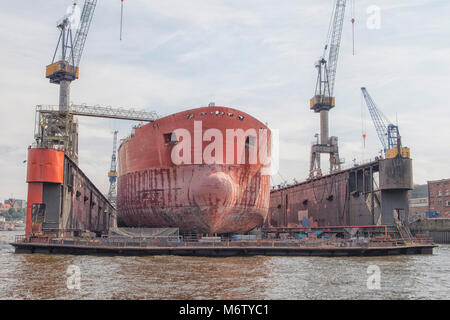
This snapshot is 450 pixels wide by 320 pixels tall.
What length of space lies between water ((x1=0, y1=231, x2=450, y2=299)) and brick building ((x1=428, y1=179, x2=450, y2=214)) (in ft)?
189

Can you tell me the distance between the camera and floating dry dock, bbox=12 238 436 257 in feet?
109

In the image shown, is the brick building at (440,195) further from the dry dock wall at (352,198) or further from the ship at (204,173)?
the ship at (204,173)

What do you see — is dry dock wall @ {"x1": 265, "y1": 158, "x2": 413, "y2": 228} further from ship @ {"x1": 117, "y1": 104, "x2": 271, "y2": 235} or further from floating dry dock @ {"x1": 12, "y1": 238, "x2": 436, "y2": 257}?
ship @ {"x1": 117, "y1": 104, "x2": 271, "y2": 235}

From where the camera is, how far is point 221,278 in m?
22.4

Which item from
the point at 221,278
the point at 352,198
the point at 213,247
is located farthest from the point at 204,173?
the point at 352,198

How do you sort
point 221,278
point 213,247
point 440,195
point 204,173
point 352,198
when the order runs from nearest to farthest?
point 221,278, point 213,247, point 204,173, point 352,198, point 440,195

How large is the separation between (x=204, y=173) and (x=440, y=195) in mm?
64837

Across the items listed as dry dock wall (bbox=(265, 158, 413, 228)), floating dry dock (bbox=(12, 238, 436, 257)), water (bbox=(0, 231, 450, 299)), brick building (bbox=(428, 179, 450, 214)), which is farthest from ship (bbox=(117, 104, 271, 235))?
brick building (bbox=(428, 179, 450, 214))

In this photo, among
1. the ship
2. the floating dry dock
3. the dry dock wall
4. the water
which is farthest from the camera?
the dry dock wall

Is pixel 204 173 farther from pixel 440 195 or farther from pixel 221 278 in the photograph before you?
pixel 440 195

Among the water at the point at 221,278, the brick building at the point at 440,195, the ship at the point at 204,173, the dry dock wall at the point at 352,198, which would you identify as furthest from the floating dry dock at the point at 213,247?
the brick building at the point at 440,195

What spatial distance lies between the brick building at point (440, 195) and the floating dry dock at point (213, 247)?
5350cm
